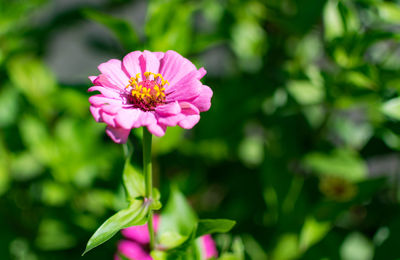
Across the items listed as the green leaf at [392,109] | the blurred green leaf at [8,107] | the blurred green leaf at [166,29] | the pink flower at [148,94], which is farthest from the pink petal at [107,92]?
the blurred green leaf at [8,107]

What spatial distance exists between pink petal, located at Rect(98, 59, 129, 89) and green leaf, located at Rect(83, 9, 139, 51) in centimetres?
25

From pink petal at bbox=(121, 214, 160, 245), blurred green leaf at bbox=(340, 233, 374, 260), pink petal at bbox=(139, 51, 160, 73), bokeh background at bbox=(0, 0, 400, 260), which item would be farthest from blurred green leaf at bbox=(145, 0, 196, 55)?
blurred green leaf at bbox=(340, 233, 374, 260)

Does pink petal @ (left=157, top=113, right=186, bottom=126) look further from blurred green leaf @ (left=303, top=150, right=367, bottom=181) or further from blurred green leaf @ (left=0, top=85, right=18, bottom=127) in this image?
blurred green leaf @ (left=0, top=85, right=18, bottom=127)

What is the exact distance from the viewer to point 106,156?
1070mm

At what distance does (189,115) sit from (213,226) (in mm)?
163

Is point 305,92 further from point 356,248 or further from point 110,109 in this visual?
point 110,109

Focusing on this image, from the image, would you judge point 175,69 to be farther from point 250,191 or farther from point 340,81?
point 250,191

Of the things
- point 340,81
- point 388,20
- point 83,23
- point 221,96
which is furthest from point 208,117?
point 83,23

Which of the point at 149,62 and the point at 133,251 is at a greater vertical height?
the point at 149,62

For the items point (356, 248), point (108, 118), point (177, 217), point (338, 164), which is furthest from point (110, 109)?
point (356, 248)

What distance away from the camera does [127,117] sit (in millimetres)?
490

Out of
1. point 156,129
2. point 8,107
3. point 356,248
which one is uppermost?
point 8,107

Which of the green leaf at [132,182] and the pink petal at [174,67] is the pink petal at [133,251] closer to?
the green leaf at [132,182]

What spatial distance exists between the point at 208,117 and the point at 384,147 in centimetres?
46
